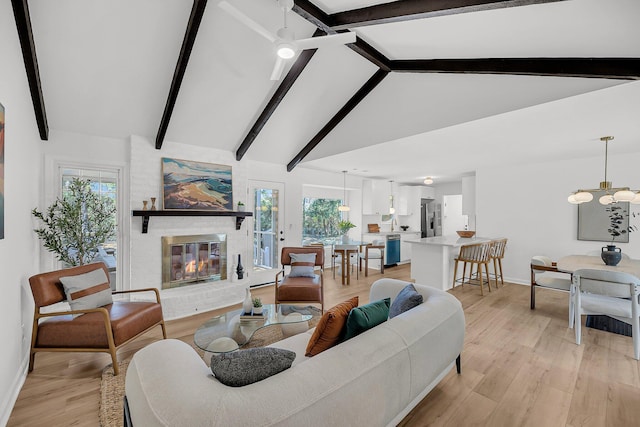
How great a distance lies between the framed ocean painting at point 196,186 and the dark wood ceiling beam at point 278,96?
20.8 inches

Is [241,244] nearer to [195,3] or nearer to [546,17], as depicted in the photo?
[195,3]

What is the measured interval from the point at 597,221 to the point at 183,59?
661 centimetres

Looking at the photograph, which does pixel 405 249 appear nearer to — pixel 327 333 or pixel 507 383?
pixel 507 383

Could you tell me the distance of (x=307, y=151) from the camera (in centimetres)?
533

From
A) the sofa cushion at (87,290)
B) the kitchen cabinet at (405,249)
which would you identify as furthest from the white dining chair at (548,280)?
the sofa cushion at (87,290)

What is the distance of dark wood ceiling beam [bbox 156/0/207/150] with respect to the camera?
2.55 m

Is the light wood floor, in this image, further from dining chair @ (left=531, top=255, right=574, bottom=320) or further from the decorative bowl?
the decorative bowl

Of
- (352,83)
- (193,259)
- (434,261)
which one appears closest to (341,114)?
(352,83)

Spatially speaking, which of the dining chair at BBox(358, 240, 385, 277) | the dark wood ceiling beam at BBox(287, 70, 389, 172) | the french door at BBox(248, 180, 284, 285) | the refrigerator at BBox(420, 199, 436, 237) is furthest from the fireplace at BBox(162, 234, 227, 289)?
the refrigerator at BBox(420, 199, 436, 237)

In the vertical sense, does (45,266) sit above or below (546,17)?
below

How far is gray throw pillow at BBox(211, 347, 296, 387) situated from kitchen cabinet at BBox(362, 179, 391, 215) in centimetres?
633

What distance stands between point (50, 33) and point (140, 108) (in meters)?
1.06

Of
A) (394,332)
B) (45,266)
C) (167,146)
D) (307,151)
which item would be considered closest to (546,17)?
(394,332)

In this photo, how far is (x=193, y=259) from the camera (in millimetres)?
4457
